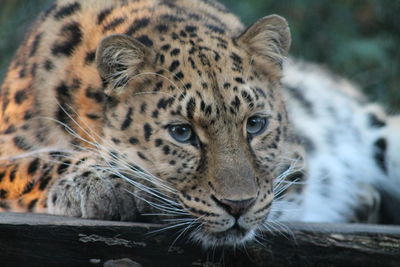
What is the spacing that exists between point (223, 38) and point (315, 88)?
236 cm

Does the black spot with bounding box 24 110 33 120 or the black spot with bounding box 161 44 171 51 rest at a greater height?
the black spot with bounding box 161 44 171 51

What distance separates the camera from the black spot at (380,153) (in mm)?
6352

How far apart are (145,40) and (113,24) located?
0.38 meters

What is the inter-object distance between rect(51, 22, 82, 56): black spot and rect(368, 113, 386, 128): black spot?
298 centimetres

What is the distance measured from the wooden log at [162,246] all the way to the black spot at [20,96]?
1047 millimetres

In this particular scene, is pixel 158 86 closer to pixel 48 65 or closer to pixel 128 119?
pixel 128 119

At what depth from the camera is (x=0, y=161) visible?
4480 mm

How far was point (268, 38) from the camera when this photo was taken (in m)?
4.52

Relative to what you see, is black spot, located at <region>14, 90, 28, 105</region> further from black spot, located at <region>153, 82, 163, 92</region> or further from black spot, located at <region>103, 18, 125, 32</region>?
black spot, located at <region>153, 82, 163, 92</region>

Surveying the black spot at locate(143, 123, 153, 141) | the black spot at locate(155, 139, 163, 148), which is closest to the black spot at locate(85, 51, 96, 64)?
the black spot at locate(143, 123, 153, 141)

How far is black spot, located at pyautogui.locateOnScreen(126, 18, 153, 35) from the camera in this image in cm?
452

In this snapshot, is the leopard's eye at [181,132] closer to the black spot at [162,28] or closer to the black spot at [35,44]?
the black spot at [162,28]

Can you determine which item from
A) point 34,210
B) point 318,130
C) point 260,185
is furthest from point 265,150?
point 318,130

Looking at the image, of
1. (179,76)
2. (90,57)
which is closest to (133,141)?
(179,76)
